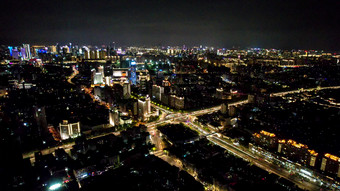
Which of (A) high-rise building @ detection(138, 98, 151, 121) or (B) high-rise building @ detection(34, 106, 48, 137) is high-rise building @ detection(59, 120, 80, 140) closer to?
(B) high-rise building @ detection(34, 106, 48, 137)

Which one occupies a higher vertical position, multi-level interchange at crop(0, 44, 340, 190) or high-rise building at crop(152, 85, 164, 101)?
high-rise building at crop(152, 85, 164, 101)

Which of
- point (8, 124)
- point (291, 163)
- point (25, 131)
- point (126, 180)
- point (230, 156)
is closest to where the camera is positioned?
point (126, 180)

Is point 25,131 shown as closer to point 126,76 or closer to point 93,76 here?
point 93,76

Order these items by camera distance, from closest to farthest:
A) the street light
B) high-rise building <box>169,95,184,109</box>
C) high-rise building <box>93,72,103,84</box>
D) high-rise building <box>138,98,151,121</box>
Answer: the street light, high-rise building <box>138,98,151,121</box>, high-rise building <box>169,95,184,109</box>, high-rise building <box>93,72,103,84</box>

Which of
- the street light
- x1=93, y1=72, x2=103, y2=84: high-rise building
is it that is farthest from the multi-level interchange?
x1=93, y1=72, x2=103, y2=84: high-rise building

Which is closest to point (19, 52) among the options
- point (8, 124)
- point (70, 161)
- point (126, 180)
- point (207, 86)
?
point (8, 124)

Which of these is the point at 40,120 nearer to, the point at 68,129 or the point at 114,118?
the point at 68,129

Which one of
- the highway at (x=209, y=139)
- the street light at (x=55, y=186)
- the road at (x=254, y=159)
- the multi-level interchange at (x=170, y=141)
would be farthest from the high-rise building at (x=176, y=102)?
the street light at (x=55, y=186)

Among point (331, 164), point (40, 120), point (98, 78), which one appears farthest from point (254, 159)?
point (98, 78)
